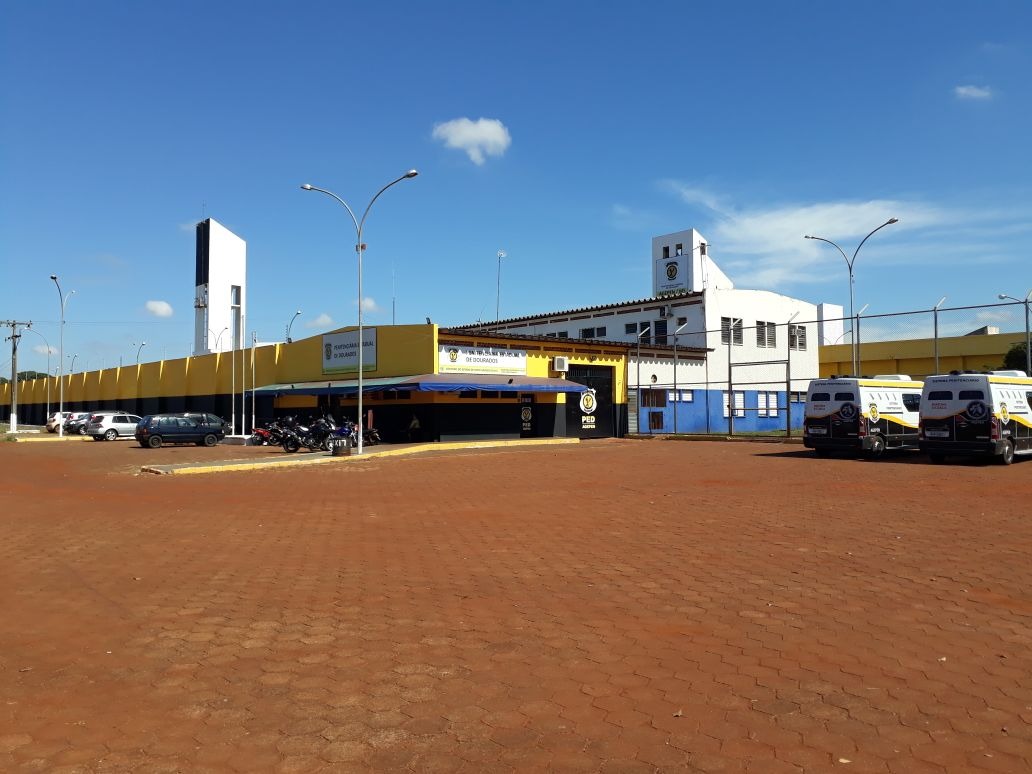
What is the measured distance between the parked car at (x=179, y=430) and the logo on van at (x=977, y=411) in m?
31.0

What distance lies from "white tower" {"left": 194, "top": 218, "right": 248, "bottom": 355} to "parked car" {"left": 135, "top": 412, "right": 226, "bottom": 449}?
73.7 ft

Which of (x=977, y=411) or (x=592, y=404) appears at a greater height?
(x=592, y=404)

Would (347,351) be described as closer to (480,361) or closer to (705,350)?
(480,361)

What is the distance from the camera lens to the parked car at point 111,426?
4378 centimetres

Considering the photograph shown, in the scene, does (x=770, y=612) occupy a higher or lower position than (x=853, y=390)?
lower

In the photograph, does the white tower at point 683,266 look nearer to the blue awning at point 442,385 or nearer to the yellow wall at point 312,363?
the yellow wall at point 312,363

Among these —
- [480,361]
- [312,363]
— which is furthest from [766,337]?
[312,363]

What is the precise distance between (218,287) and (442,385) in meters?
37.4

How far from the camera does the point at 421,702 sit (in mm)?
4676

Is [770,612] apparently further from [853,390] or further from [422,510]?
[853,390]

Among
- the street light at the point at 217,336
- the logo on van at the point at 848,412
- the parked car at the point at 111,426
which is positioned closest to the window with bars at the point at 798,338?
the logo on van at the point at 848,412

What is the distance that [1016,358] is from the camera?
48594mm

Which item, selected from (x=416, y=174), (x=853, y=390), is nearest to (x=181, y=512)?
(x=416, y=174)

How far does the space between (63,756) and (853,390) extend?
2327 cm
